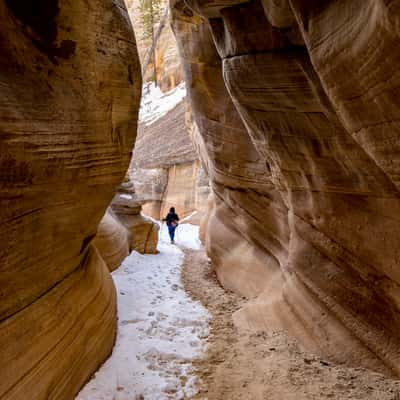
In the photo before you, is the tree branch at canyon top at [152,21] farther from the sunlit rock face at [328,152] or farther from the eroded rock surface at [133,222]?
the sunlit rock face at [328,152]

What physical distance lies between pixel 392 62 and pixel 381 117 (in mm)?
433

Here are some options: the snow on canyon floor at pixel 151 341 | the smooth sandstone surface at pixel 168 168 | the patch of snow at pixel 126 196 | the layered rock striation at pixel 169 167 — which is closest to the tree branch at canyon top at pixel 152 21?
the layered rock striation at pixel 169 167

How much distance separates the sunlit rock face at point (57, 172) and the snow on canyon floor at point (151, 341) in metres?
0.28

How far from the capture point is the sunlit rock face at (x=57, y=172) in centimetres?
255

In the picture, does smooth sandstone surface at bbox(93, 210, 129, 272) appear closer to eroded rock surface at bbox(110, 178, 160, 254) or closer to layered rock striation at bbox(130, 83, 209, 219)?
eroded rock surface at bbox(110, 178, 160, 254)

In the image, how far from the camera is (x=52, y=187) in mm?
2895

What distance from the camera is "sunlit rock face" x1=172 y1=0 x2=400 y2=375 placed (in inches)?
93.8

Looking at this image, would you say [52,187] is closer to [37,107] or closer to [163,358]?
[37,107]

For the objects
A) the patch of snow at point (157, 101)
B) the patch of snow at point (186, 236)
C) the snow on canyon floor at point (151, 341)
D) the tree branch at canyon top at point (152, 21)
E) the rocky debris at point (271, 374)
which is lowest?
the patch of snow at point (186, 236)

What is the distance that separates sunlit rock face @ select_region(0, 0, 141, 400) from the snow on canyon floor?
28 cm

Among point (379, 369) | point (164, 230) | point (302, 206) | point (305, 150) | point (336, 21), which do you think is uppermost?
point (336, 21)

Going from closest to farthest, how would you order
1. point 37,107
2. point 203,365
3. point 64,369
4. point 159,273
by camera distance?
1. point 37,107
2. point 64,369
3. point 203,365
4. point 159,273

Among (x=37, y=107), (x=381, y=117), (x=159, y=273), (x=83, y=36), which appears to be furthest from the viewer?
(x=159, y=273)

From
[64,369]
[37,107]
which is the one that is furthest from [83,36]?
[64,369]
